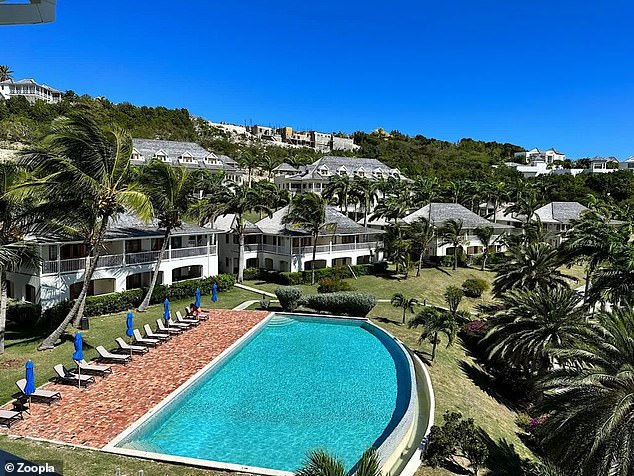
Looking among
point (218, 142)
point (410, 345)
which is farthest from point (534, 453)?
point (218, 142)

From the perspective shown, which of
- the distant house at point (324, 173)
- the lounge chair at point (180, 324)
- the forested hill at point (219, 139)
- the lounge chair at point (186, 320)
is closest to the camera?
the lounge chair at point (180, 324)

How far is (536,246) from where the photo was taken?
31.4 metres

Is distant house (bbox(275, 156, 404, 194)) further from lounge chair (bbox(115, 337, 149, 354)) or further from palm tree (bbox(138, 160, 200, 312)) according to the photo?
lounge chair (bbox(115, 337, 149, 354))

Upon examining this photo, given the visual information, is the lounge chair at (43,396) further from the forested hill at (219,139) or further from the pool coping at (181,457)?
the forested hill at (219,139)

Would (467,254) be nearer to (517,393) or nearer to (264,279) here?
(264,279)

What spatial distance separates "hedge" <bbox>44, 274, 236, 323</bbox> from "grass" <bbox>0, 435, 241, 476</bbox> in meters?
12.9

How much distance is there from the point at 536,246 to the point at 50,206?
29.0 metres

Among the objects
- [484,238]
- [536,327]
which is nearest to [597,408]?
[536,327]

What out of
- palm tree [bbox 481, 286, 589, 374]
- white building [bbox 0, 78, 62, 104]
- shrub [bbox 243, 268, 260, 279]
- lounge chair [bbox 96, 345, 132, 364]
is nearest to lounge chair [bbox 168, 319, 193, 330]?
lounge chair [bbox 96, 345, 132, 364]

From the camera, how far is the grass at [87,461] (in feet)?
35.9

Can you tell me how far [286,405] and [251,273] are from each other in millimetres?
22694

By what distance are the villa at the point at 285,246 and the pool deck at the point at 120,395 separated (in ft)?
54.7

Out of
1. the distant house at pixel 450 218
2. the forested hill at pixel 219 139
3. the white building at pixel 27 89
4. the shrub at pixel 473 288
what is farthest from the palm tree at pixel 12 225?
the white building at pixel 27 89

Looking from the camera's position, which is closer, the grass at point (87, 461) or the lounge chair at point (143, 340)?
the grass at point (87, 461)
